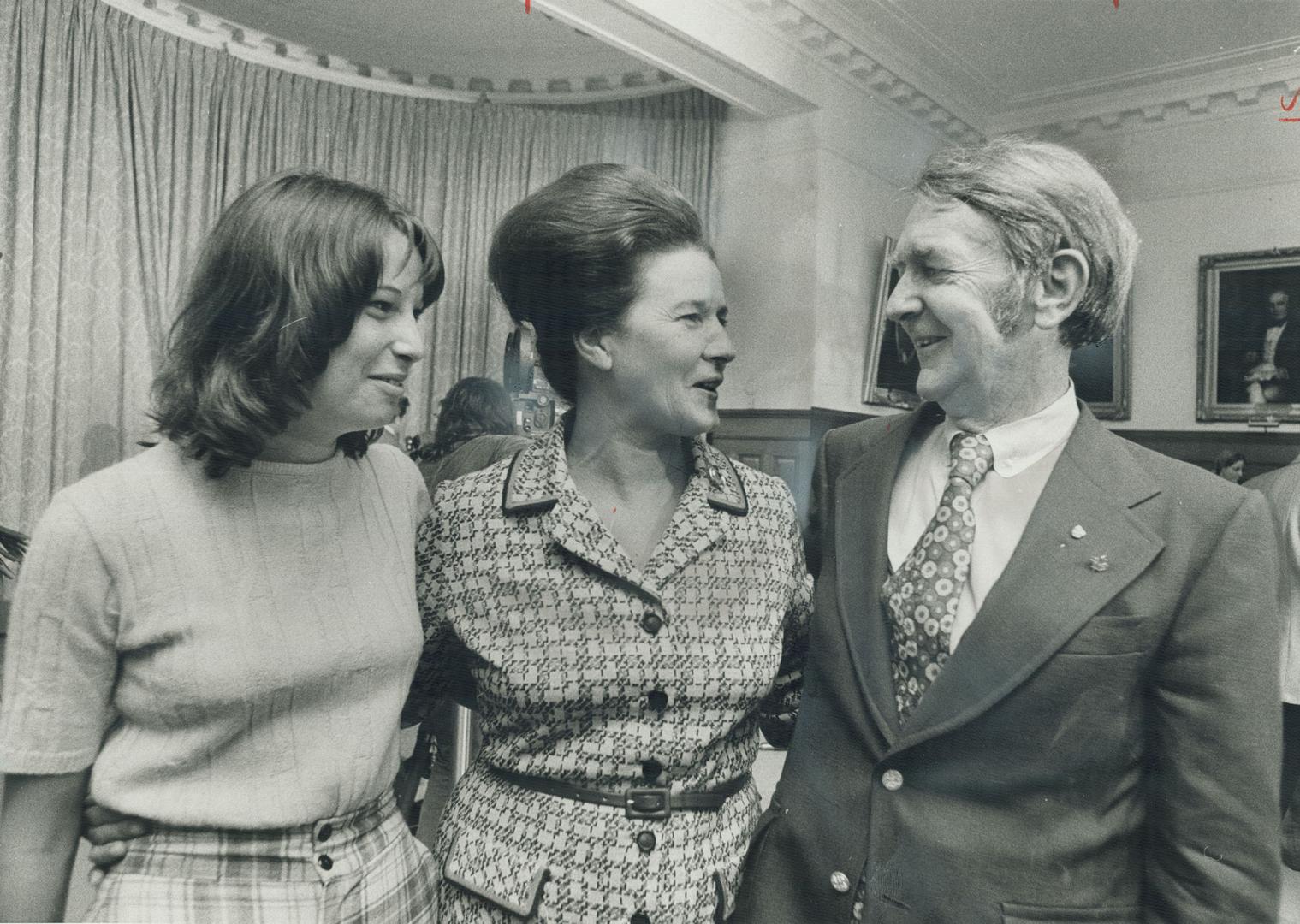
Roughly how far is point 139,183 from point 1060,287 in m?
4.51

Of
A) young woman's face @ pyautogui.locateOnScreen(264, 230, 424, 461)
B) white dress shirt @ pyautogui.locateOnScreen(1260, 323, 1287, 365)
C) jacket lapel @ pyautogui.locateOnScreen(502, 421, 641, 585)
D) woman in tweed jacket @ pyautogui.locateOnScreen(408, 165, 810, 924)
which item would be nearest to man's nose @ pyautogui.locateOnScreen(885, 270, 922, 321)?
woman in tweed jacket @ pyautogui.locateOnScreen(408, 165, 810, 924)

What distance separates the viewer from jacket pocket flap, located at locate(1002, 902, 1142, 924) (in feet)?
3.70

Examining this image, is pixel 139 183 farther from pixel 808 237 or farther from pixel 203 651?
pixel 203 651

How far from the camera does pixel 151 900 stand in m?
1.10

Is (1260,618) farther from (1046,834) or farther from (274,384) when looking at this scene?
(274,384)

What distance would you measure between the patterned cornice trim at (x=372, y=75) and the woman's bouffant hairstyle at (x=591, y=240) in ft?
13.0

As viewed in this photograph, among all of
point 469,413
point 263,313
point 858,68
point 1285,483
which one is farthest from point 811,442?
point 263,313

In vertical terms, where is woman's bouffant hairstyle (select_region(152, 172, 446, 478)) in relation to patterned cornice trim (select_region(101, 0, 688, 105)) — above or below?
below

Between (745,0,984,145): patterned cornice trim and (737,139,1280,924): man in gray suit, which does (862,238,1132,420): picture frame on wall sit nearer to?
(745,0,984,145): patterned cornice trim

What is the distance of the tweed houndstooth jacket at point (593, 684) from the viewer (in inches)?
49.5

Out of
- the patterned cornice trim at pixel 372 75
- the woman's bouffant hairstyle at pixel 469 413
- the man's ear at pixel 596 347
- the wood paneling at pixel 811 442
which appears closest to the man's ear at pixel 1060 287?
the man's ear at pixel 596 347

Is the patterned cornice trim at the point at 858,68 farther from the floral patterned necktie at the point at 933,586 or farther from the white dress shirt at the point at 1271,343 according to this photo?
the white dress shirt at the point at 1271,343

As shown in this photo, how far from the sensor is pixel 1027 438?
1.30 metres

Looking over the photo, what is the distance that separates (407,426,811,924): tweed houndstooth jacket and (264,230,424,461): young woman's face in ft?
0.76
